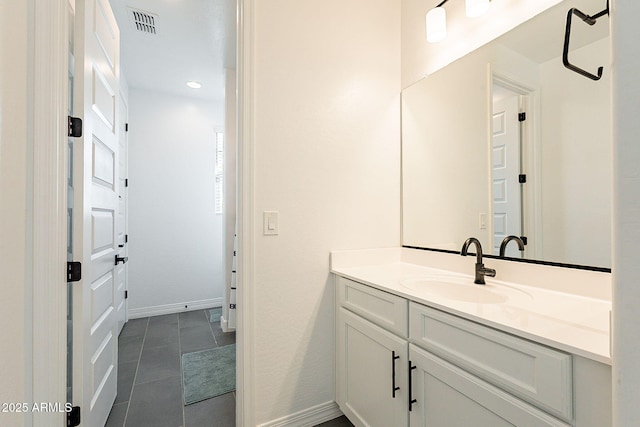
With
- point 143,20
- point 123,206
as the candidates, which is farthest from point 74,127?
point 123,206

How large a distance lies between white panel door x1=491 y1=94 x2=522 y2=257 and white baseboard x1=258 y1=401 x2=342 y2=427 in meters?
1.24

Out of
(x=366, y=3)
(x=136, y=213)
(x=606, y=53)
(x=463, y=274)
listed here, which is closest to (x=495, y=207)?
(x=463, y=274)

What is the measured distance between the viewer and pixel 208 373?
2.14 m

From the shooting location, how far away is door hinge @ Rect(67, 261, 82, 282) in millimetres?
1199

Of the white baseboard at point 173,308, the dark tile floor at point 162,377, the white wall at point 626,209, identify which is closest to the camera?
the white wall at point 626,209

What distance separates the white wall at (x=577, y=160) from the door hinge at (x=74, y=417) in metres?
2.08

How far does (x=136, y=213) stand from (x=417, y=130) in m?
3.22

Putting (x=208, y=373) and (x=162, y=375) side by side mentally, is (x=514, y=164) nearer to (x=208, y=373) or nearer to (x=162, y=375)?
(x=208, y=373)

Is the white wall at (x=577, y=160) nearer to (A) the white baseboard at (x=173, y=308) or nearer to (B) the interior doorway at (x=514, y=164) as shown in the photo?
(B) the interior doorway at (x=514, y=164)

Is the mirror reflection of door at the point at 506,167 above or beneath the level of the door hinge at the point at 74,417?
above

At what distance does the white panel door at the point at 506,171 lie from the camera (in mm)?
1332

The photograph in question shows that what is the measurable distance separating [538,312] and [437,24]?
148 cm

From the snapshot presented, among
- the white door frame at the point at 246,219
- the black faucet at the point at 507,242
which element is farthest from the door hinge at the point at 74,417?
the black faucet at the point at 507,242

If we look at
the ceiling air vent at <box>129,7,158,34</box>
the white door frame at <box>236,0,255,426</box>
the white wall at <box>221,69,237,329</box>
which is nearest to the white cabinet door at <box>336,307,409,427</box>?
the white door frame at <box>236,0,255,426</box>
